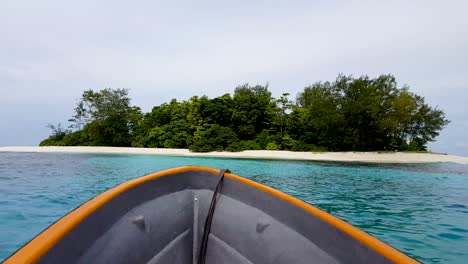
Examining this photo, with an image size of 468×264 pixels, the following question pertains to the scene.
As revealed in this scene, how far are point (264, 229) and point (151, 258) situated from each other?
0.71 metres

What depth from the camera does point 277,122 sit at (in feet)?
92.8

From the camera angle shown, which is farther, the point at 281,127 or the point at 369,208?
the point at 281,127

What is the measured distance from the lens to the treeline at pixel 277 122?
25.0 metres

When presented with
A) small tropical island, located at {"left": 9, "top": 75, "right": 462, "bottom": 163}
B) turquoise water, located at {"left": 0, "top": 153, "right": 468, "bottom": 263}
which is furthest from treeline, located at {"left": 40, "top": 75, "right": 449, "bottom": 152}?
turquoise water, located at {"left": 0, "top": 153, "right": 468, "bottom": 263}

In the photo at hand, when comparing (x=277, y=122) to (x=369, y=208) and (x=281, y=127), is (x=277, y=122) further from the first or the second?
(x=369, y=208)

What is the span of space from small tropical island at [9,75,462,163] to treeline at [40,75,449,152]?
100 millimetres

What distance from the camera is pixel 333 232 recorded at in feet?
4.23

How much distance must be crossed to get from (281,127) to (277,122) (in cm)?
82

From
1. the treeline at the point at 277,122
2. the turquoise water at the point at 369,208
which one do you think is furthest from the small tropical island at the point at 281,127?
the turquoise water at the point at 369,208

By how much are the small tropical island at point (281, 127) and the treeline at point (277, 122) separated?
0.10m

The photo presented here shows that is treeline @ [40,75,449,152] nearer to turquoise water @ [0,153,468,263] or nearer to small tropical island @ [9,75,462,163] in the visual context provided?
small tropical island @ [9,75,462,163]

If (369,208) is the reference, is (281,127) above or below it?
above

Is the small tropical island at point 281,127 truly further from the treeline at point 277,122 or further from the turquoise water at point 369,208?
the turquoise water at point 369,208

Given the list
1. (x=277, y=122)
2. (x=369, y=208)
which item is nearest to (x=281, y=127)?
(x=277, y=122)
